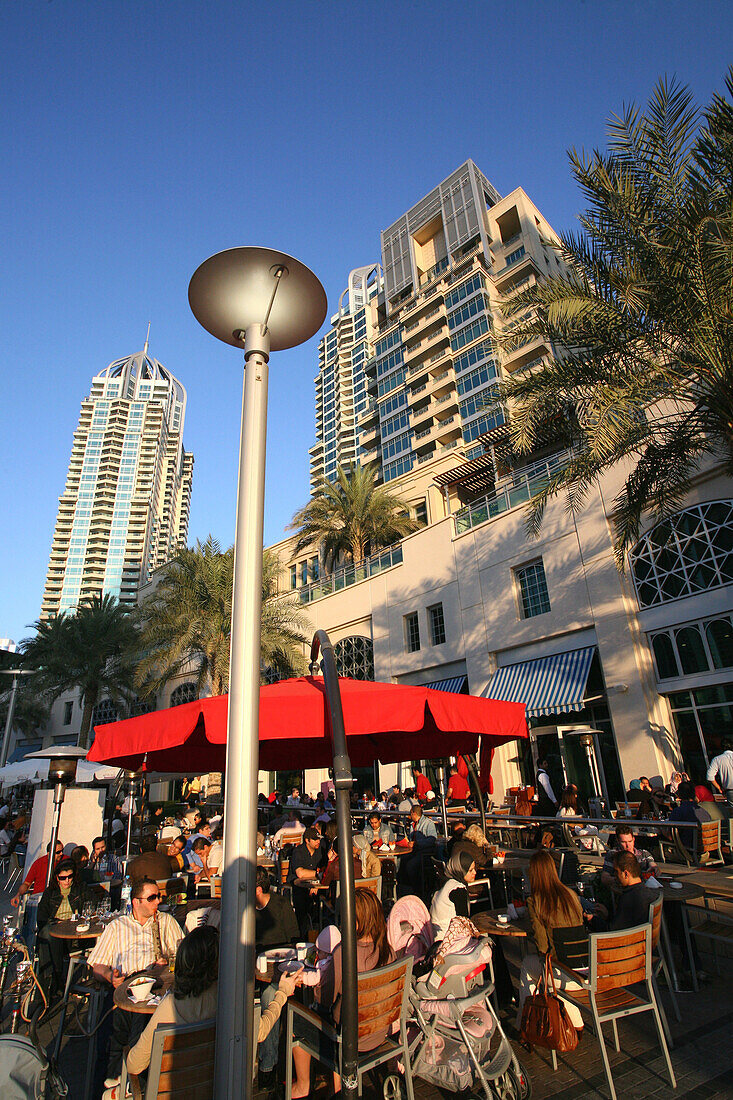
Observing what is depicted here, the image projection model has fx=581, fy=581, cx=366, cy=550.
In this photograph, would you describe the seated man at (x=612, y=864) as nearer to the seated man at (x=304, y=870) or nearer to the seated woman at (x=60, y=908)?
the seated man at (x=304, y=870)

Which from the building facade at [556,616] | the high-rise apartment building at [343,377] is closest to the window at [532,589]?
the building facade at [556,616]

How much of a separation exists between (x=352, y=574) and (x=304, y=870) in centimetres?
2012

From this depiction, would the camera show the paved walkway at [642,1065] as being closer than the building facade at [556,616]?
Yes

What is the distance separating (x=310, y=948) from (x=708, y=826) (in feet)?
21.2

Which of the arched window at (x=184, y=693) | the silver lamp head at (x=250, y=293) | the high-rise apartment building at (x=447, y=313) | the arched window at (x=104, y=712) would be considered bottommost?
the silver lamp head at (x=250, y=293)

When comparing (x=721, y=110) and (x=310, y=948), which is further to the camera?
(x=721, y=110)

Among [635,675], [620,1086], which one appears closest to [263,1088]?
[620,1086]

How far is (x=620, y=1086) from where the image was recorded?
151 inches

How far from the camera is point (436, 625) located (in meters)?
23.1

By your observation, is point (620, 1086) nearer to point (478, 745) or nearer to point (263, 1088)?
point (263, 1088)

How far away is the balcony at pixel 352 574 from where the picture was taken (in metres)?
25.8

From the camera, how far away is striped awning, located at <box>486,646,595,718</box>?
17.0 metres

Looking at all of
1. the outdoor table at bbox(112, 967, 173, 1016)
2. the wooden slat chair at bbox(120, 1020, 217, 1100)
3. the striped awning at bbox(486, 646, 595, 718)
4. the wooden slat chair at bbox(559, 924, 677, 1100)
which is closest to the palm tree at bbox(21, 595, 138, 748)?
the striped awning at bbox(486, 646, 595, 718)

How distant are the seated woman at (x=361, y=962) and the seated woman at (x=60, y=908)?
374 cm
